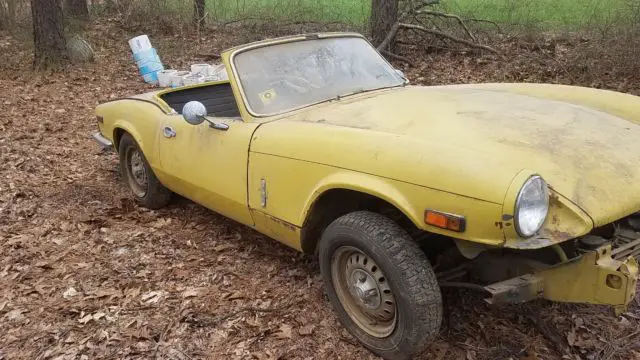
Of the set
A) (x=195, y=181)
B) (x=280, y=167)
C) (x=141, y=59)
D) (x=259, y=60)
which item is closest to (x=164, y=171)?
(x=195, y=181)

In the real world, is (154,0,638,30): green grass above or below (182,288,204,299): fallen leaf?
above

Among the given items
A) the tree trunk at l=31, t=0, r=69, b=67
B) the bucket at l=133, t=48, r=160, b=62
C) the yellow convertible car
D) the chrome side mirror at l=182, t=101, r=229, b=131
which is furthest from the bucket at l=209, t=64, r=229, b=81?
the chrome side mirror at l=182, t=101, r=229, b=131

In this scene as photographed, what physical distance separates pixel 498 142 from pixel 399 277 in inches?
32.1

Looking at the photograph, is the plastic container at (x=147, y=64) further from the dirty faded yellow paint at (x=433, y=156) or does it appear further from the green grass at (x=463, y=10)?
the dirty faded yellow paint at (x=433, y=156)

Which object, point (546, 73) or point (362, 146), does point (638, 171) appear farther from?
point (546, 73)

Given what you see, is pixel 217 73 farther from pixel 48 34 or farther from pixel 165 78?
pixel 48 34

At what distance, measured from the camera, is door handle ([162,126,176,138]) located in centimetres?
413

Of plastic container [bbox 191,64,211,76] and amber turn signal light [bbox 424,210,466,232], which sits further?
plastic container [bbox 191,64,211,76]

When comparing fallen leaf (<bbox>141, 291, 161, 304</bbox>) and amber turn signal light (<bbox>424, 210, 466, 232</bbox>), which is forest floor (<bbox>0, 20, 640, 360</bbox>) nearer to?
fallen leaf (<bbox>141, 291, 161, 304</bbox>)

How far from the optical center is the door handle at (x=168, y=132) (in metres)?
4.13

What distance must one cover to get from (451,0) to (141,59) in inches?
237

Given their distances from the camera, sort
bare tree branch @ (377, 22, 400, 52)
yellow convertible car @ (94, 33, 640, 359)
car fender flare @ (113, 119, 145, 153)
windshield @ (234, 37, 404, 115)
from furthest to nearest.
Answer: bare tree branch @ (377, 22, 400, 52) → car fender flare @ (113, 119, 145, 153) → windshield @ (234, 37, 404, 115) → yellow convertible car @ (94, 33, 640, 359)

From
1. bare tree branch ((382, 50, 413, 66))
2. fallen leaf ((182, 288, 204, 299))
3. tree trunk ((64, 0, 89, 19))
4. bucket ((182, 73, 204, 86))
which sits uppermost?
tree trunk ((64, 0, 89, 19))

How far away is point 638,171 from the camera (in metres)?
2.61
